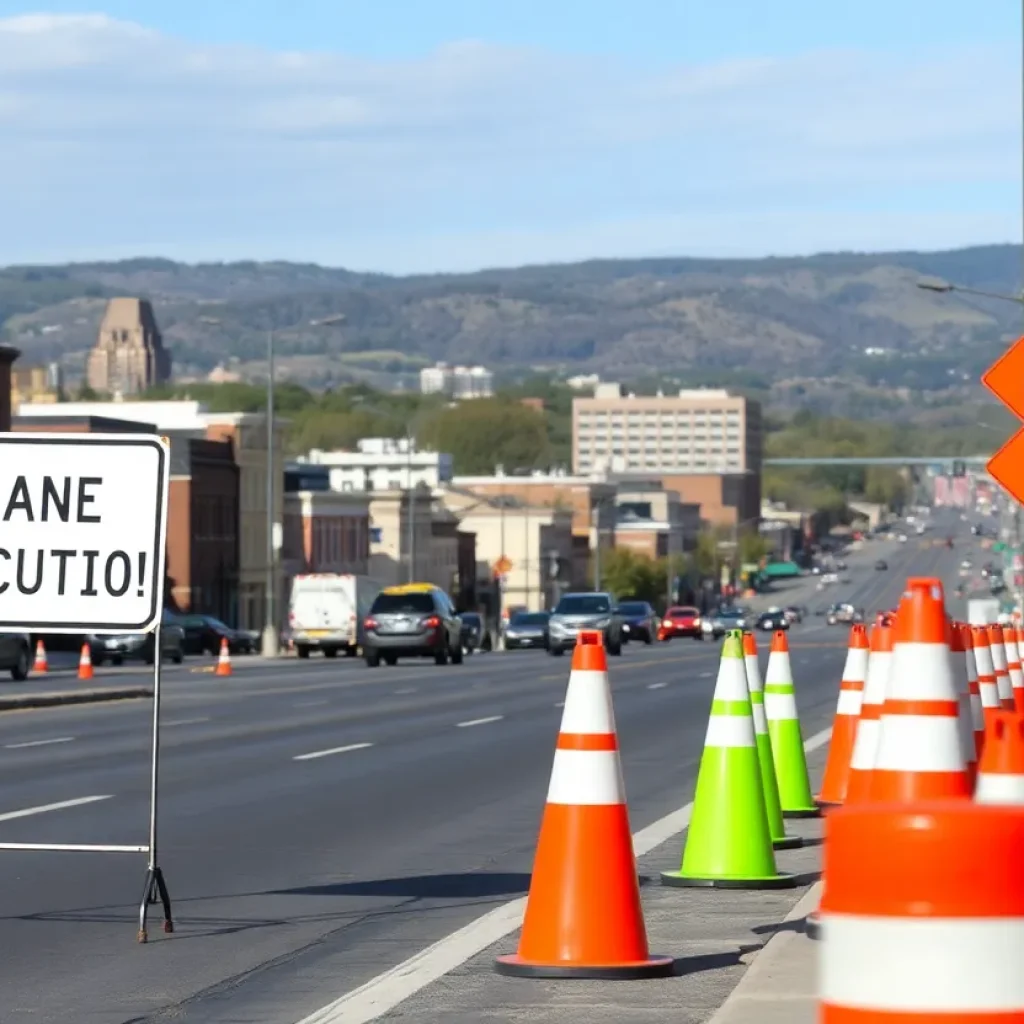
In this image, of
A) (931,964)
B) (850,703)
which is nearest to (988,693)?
(850,703)

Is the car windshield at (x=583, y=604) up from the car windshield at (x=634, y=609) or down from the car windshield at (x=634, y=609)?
up

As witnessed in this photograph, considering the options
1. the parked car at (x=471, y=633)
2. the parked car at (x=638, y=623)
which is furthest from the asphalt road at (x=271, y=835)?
the parked car at (x=638, y=623)

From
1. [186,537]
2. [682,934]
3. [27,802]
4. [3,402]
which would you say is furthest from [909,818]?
[186,537]

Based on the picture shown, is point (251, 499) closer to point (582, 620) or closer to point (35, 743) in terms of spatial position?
point (582, 620)

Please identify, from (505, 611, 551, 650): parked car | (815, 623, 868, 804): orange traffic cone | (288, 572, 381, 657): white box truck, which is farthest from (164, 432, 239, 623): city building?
(815, 623, 868, 804): orange traffic cone

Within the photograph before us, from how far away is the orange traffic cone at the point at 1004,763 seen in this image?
6.26 meters

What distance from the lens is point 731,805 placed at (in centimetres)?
1080

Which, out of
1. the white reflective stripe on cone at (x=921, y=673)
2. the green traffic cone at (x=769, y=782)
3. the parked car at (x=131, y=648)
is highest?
the white reflective stripe on cone at (x=921, y=673)

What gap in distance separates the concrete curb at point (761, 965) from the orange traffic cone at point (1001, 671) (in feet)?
26.1

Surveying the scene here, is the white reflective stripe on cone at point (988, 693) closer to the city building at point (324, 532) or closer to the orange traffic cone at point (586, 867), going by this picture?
the orange traffic cone at point (586, 867)

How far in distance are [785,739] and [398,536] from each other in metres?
107

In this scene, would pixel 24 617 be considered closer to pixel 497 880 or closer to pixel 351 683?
pixel 497 880

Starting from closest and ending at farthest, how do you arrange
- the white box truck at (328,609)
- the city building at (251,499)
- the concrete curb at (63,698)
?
the concrete curb at (63,698)
the white box truck at (328,609)
the city building at (251,499)

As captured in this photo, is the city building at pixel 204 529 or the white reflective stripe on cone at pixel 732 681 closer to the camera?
the white reflective stripe on cone at pixel 732 681
